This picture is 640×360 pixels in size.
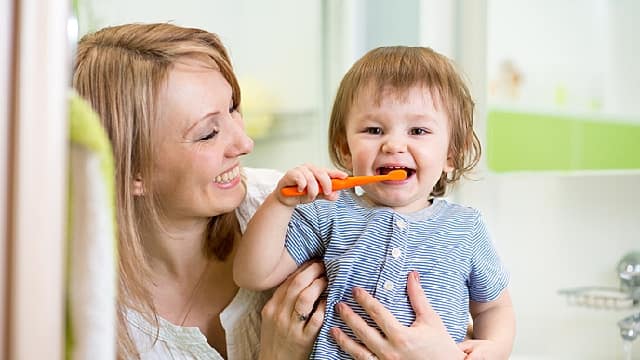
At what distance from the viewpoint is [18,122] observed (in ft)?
1.48

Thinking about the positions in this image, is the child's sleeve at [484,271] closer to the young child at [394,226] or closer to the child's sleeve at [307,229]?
the young child at [394,226]

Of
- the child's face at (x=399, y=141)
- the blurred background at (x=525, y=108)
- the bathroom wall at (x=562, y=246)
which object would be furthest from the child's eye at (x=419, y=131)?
the bathroom wall at (x=562, y=246)

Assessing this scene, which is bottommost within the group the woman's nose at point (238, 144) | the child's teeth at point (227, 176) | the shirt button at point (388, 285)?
the shirt button at point (388, 285)

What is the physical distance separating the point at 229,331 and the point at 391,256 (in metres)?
0.23

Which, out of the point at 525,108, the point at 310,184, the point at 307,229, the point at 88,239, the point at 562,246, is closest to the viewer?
the point at 88,239

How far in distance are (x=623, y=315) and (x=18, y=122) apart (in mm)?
1637

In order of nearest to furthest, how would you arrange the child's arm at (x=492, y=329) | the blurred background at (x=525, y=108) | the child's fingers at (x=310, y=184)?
the child's fingers at (x=310, y=184), the child's arm at (x=492, y=329), the blurred background at (x=525, y=108)

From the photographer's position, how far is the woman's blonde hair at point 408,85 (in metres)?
0.97

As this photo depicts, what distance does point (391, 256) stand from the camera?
0.91m

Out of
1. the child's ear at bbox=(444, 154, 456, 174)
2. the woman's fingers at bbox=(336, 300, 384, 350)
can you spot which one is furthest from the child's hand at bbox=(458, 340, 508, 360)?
the child's ear at bbox=(444, 154, 456, 174)

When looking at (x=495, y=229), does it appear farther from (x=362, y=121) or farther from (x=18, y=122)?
(x=18, y=122)

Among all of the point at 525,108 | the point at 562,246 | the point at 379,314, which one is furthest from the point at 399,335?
the point at 562,246

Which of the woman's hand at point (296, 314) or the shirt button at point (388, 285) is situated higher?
the shirt button at point (388, 285)

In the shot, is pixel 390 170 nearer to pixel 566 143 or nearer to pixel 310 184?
pixel 310 184
